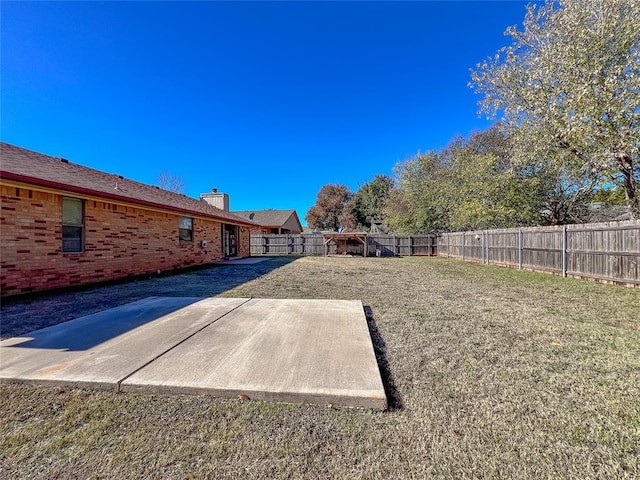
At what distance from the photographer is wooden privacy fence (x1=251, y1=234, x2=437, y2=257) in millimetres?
19812

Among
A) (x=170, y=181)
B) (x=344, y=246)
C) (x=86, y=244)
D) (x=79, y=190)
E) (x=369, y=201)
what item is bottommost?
(x=344, y=246)

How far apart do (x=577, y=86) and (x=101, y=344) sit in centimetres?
1253

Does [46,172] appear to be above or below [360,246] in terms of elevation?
above

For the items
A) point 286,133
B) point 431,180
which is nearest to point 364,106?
point 286,133

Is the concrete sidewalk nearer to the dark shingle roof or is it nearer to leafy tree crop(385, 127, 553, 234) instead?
leafy tree crop(385, 127, 553, 234)

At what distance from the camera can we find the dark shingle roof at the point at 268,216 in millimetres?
29938

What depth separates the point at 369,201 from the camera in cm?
3341

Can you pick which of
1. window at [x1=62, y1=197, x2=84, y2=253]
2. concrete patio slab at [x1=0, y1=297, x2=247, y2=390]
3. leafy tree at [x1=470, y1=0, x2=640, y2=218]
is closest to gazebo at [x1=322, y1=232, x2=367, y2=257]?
leafy tree at [x1=470, y1=0, x2=640, y2=218]

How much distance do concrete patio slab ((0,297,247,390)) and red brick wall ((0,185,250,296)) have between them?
9.59 feet

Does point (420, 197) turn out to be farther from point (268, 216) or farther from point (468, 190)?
point (268, 216)

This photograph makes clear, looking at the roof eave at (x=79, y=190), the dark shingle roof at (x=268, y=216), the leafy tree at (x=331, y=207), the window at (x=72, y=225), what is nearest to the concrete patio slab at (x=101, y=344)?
the roof eave at (x=79, y=190)

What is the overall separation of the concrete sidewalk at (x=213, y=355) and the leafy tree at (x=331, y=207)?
3164 cm

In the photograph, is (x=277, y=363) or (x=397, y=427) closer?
(x=397, y=427)

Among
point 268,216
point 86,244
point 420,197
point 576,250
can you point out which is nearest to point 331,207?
point 268,216
